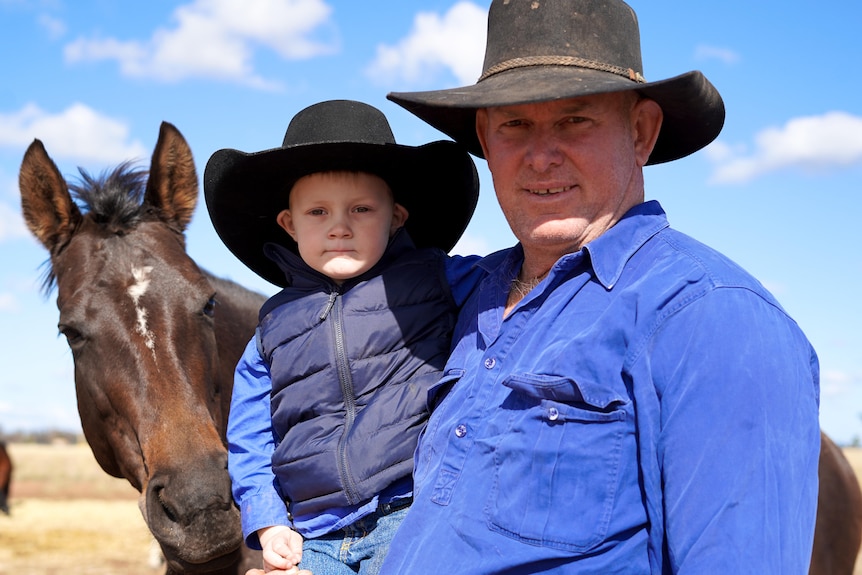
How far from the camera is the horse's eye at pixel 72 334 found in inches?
167

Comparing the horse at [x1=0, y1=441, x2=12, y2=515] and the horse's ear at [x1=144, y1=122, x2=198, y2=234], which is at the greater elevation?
the horse's ear at [x1=144, y1=122, x2=198, y2=234]

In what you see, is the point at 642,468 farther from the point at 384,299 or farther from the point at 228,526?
the point at 228,526

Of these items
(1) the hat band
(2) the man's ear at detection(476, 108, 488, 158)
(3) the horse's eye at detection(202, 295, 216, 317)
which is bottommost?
(3) the horse's eye at detection(202, 295, 216, 317)

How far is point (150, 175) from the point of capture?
4.90m

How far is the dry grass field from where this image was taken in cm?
1527

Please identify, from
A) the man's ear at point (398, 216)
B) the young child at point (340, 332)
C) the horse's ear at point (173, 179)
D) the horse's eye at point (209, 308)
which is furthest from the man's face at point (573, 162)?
the horse's ear at point (173, 179)

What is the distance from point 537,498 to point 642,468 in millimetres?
271

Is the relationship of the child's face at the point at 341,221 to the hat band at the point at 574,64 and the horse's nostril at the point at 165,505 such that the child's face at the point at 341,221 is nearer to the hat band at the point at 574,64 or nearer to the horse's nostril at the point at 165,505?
the hat band at the point at 574,64

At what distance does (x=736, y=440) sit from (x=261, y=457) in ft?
6.51

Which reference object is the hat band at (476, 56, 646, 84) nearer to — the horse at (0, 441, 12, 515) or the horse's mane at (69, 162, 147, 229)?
the horse's mane at (69, 162, 147, 229)

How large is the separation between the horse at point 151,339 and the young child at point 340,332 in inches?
17.2

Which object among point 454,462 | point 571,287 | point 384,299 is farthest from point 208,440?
point 571,287

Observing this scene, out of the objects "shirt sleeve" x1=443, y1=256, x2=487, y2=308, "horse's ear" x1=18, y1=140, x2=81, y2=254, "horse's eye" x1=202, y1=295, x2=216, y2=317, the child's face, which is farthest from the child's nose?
"horse's ear" x1=18, y1=140, x2=81, y2=254

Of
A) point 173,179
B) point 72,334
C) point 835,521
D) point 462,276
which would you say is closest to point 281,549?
point 462,276
